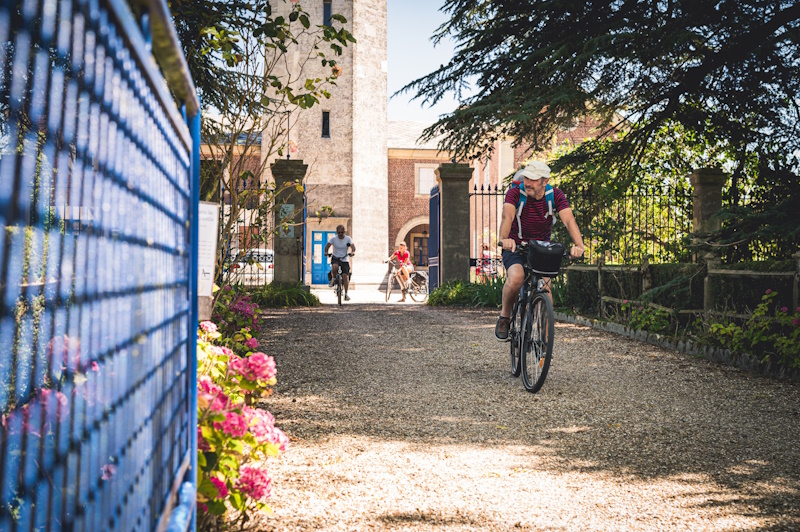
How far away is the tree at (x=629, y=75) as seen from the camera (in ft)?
28.5

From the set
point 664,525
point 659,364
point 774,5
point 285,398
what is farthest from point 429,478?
point 774,5

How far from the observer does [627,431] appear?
4.53 meters

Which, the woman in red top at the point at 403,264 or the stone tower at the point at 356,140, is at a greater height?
the stone tower at the point at 356,140

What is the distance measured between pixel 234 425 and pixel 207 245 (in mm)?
1070

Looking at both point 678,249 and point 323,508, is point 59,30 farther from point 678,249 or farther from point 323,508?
point 678,249

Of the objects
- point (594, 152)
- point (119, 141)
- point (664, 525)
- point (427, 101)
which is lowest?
point (664, 525)

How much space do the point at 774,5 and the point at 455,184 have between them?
8613 mm

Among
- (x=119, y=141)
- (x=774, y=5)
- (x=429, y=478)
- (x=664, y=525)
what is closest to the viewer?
(x=119, y=141)

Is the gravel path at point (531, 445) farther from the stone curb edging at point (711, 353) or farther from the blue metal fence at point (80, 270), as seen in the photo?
the blue metal fence at point (80, 270)

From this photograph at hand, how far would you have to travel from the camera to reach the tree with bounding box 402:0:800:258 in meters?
8.69

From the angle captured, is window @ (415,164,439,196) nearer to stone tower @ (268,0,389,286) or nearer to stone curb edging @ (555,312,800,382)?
stone tower @ (268,0,389,286)

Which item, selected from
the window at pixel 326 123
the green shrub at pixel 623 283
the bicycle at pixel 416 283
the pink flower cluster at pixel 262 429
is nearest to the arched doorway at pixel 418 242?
the window at pixel 326 123

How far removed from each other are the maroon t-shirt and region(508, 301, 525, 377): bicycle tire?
2.06ft

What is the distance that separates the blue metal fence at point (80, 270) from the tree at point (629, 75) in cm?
765
